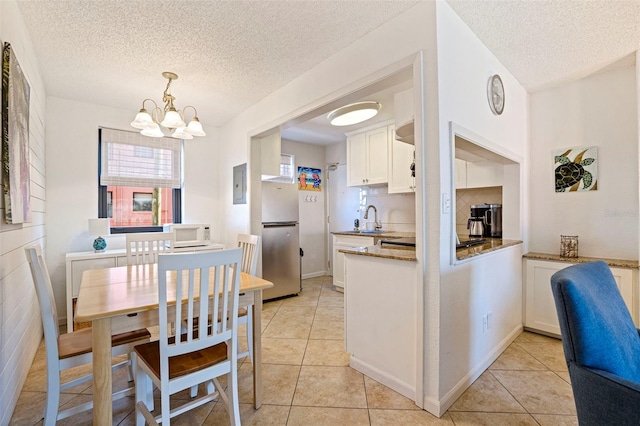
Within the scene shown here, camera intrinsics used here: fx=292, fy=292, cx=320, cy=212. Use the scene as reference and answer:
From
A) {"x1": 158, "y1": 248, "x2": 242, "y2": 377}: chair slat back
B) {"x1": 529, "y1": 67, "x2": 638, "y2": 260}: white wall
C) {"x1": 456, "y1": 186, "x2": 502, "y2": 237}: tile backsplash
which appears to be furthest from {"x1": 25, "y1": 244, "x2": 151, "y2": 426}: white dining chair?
{"x1": 529, "y1": 67, "x2": 638, "y2": 260}: white wall

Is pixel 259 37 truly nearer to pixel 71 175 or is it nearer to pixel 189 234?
pixel 189 234

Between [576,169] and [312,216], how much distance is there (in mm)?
3611

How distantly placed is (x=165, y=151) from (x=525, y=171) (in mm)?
4254

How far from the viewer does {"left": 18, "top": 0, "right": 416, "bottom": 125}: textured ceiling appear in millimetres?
1808

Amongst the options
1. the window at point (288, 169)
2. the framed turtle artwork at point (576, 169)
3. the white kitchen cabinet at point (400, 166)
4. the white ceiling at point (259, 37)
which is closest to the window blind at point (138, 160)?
the white ceiling at point (259, 37)

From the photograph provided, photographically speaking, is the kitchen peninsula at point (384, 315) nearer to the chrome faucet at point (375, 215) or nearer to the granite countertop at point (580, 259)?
the granite countertop at point (580, 259)

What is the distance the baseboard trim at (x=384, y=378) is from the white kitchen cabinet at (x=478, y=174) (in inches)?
83.8

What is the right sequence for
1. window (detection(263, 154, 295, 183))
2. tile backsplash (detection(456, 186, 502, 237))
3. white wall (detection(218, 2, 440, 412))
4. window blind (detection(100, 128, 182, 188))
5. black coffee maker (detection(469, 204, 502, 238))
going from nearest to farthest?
white wall (detection(218, 2, 440, 412)) → black coffee maker (detection(469, 204, 502, 238)) → tile backsplash (detection(456, 186, 502, 237)) → window blind (detection(100, 128, 182, 188)) → window (detection(263, 154, 295, 183))

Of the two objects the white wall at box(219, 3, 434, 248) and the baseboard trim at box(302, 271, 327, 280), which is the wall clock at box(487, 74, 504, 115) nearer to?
the white wall at box(219, 3, 434, 248)

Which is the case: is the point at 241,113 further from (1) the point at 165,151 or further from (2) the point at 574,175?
(2) the point at 574,175

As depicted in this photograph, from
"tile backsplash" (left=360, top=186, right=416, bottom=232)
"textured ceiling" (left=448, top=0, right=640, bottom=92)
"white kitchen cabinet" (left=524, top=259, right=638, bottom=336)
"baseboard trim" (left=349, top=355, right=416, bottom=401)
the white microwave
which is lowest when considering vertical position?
"baseboard trim" (left=349, top=355, right=416, bottom=401)

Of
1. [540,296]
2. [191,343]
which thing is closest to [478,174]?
[540,296]

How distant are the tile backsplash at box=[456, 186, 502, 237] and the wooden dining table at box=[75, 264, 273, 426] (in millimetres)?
2596

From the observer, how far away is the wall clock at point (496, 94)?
2270 millimetres
